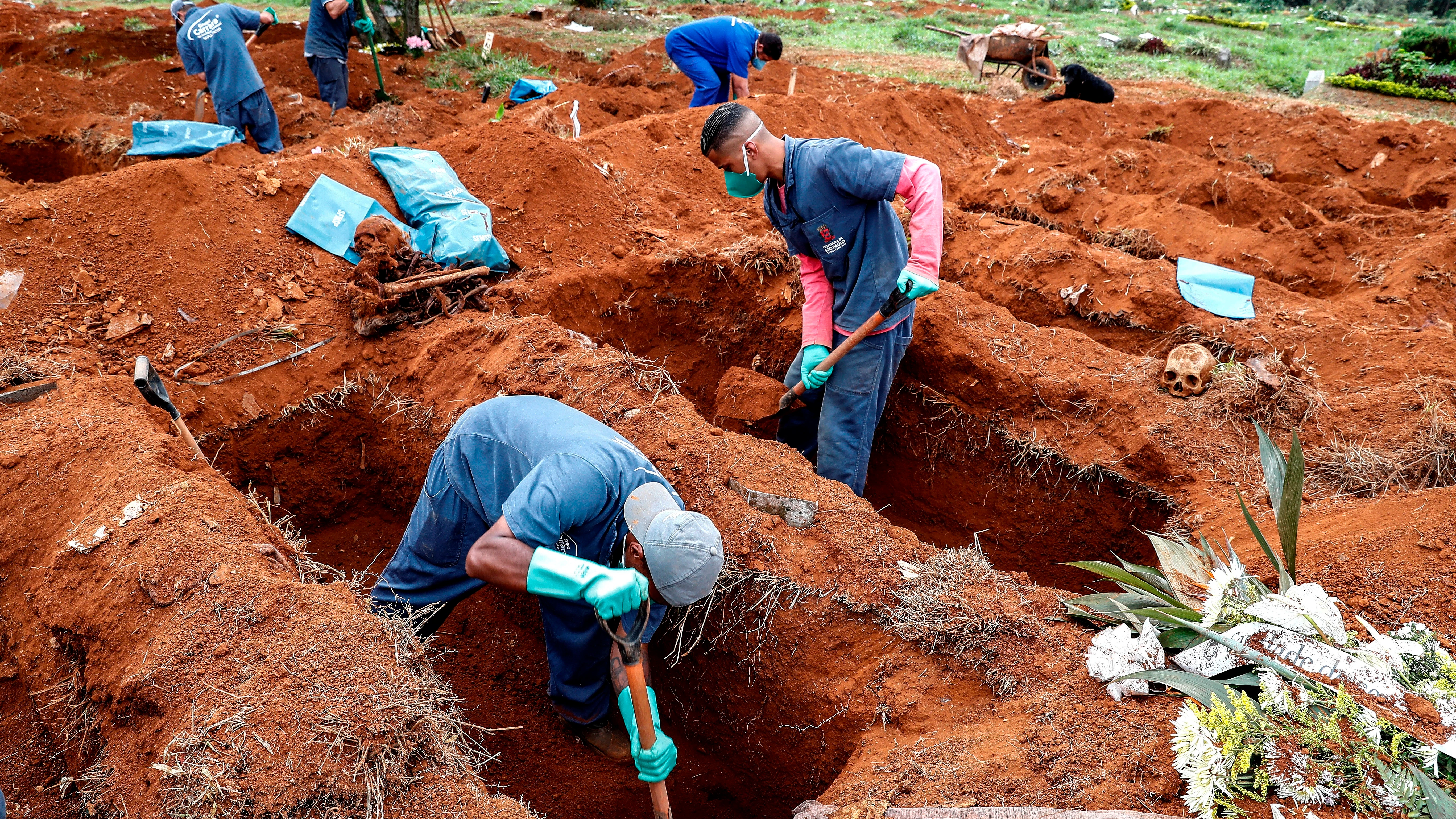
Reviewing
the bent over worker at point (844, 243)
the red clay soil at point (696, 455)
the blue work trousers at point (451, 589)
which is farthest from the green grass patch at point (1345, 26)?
the blue work trousers at point (451, 589)

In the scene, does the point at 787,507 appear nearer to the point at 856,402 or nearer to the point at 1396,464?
the point at 856,402

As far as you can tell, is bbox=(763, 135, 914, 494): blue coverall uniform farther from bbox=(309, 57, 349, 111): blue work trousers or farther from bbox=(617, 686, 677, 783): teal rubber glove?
bbox=(309, 57, 349, 111): blue work trousers

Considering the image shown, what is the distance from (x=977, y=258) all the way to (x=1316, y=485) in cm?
274

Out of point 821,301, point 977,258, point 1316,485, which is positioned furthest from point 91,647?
point 977,258

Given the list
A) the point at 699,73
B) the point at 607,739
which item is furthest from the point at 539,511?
the point at 699,73

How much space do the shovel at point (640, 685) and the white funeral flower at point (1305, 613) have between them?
188 centimetres

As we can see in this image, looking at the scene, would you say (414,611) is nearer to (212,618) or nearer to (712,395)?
(212,618)

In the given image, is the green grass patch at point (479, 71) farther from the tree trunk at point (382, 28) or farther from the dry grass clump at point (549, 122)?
the dry grass clump at point (549, 122)

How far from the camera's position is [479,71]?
1094cm

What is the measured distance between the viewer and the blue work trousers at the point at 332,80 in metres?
8.56

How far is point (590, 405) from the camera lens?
151 inches

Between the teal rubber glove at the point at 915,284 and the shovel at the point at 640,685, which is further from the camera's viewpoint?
the teal rubber glove at the point at 915,284

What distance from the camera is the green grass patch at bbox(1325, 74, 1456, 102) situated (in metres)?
11.9

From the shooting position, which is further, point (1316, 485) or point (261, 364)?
point (261, 364)
